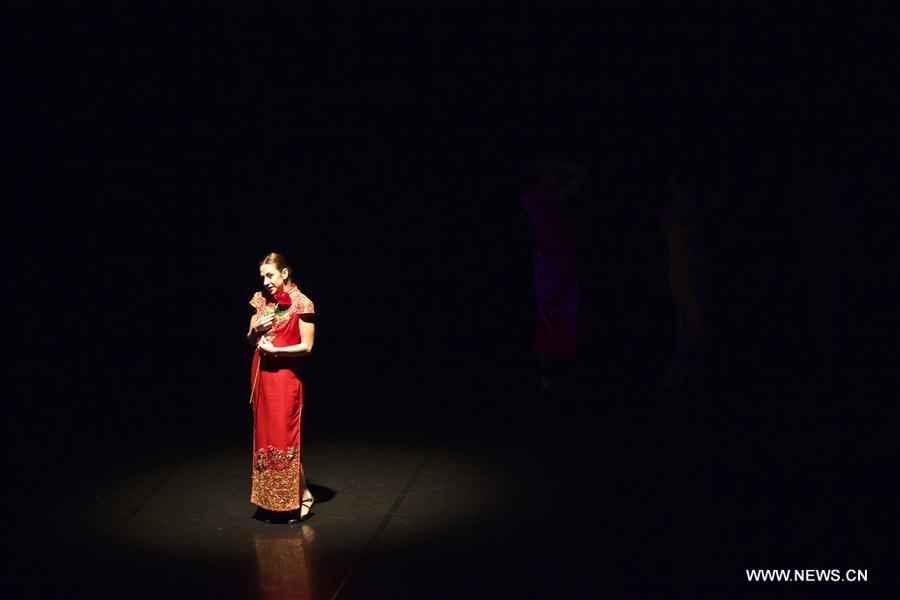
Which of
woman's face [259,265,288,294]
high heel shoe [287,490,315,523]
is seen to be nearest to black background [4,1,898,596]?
high heel shoe [287,490,315,523]

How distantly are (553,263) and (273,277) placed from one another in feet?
10.2

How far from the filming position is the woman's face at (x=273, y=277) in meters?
6.11

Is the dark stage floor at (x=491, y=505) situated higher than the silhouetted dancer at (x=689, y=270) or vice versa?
the silhouetted dancer at (x=689, y=270)

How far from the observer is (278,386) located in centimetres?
622

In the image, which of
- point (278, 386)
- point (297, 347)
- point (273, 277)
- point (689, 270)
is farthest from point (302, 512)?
point (689, 270)

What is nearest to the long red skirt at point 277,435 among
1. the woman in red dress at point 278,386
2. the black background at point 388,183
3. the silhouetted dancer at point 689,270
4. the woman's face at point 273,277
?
the woman in red dress at point 278,386

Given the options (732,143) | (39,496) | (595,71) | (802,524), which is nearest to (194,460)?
(39,496)

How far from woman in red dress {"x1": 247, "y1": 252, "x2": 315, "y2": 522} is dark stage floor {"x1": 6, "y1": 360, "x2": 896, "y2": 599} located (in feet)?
0.65

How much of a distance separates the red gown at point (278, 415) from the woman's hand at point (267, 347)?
0.14ft

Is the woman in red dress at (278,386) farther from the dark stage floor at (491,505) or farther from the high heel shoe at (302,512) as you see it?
the dark stage floor at (491,505)

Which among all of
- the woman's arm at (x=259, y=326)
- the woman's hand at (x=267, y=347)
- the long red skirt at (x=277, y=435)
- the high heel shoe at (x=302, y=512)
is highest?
the woman's arm at (x=259, y=326)

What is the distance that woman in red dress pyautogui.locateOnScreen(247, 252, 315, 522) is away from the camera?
6.16m

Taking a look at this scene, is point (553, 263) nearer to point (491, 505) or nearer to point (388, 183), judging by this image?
point (388, 183)

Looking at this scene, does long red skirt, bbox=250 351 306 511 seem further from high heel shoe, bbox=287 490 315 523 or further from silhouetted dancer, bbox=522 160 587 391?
silhouetted dancer, bbox=522 160 587 391
